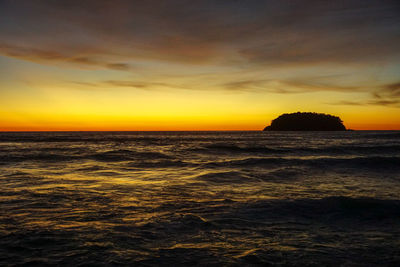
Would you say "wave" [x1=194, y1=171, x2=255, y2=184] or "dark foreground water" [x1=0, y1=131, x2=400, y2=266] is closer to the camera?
"dark foreground water" [x1=0, y1=131, x2=400, y2=266]

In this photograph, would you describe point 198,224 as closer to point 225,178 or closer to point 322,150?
point 225,178

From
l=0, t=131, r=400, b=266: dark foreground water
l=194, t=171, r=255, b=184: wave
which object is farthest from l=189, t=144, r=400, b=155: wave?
l=0, t=131, r=400, b=266: dark foreground water

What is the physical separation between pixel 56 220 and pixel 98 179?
18.5 feet

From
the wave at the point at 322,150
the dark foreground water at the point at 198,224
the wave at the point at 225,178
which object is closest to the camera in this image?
the dark foreground water at the point at 198,224

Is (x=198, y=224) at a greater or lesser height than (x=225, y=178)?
greater

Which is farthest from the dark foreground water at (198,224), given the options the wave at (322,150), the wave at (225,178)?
the wave at (322,150)

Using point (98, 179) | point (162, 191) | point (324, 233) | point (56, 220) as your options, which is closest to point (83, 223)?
point (56, 220)

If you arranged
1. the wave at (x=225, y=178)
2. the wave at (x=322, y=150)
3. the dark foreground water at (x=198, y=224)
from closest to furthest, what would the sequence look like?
the dark foreground water at (x=198, y=224) → the wave at (x=225, y=178) → the wave at (x=322, y=150)

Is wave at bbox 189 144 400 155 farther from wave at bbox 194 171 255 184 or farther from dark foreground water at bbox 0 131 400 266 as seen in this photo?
dark foreground water at bbox 0 131 400 266

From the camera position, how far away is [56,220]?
5402mm

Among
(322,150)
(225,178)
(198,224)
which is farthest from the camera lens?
(322,150)

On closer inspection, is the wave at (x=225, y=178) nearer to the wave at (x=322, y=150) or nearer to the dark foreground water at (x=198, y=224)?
the dark foreground water at (x=198, y=224)

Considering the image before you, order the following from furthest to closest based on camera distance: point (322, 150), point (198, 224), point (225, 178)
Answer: point (322, 150)
point (225, 178)
point (198, 224)

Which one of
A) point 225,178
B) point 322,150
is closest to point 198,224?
point 225,178
